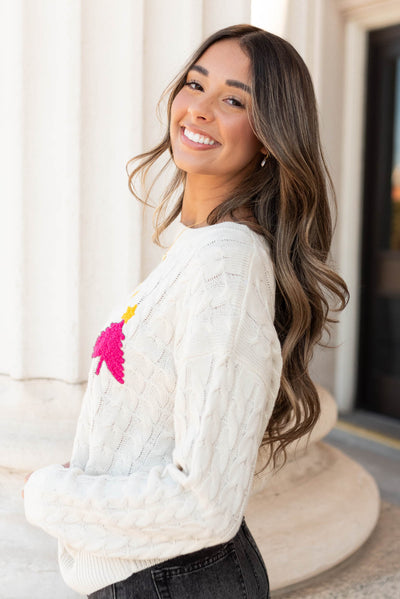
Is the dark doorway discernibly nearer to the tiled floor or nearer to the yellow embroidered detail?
the tiled floor

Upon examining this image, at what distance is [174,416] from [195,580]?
34 centimetres

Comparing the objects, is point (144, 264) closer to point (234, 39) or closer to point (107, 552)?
point (234, 39)

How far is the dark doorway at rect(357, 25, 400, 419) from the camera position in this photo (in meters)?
4.80

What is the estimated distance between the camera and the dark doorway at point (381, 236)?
15.8 ft

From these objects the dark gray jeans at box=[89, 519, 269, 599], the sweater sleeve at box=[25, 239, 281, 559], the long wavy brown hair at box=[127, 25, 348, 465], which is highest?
the long wavy brown hair at box=[127, 25, 348, 465]

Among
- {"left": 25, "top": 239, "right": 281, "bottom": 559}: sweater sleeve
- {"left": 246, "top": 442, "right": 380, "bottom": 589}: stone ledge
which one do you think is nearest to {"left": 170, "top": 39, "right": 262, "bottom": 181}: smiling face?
{"left": 25, "top": 239, "right": 281, "bottom": 559}: sweater sleeve

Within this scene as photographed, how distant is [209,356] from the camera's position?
126 cm

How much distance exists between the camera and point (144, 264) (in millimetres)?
2469

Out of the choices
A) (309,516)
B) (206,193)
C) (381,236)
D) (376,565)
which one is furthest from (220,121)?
(381,236)

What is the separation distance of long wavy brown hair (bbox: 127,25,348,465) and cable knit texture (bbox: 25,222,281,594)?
0.36 feet

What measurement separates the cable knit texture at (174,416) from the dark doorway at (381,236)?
371 cm

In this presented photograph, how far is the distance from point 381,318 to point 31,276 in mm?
3285

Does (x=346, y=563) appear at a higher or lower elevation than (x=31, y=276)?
lower

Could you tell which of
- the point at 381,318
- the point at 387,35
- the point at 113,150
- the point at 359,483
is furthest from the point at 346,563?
the point at 387,35
